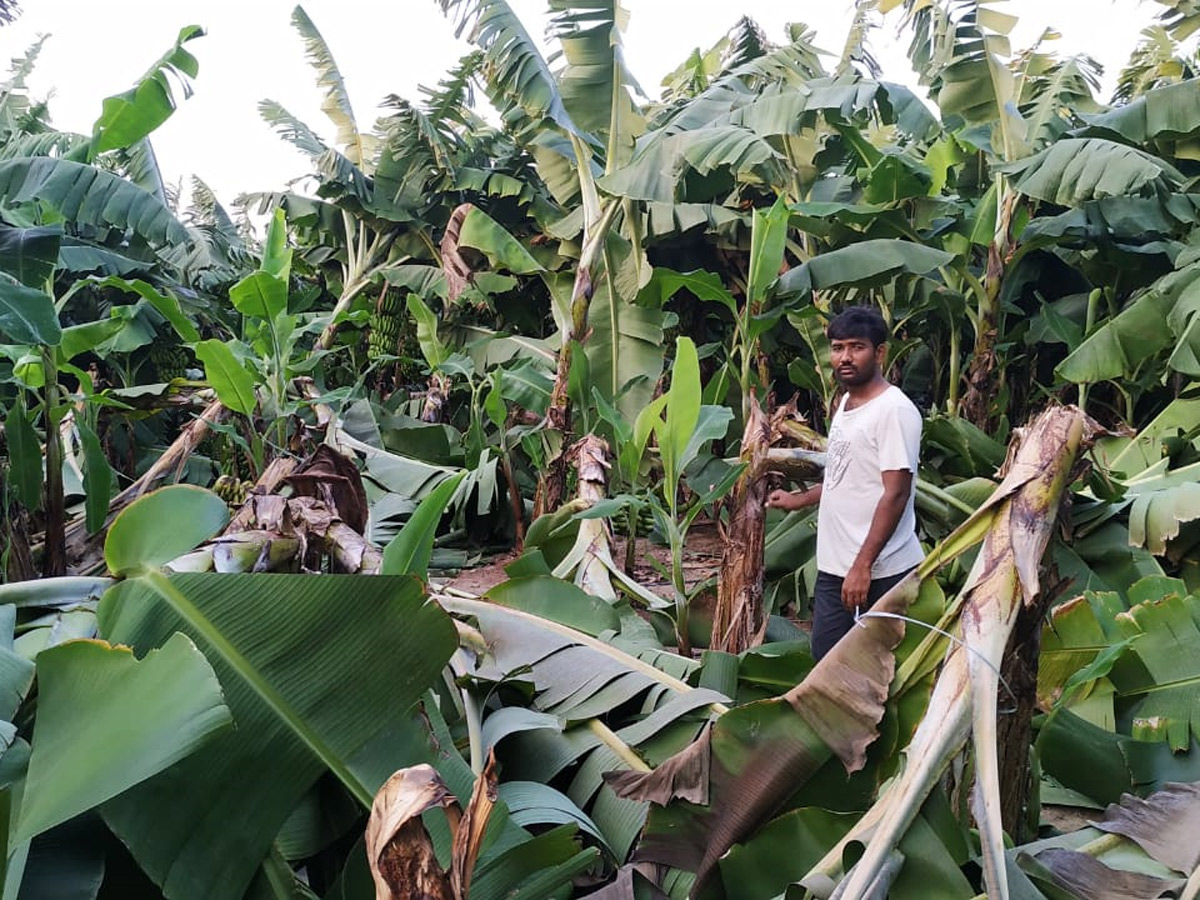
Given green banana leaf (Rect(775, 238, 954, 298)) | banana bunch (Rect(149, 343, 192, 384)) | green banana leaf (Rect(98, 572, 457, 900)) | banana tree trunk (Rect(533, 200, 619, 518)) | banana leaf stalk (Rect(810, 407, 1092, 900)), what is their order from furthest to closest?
banana bunch (Rect(149, 343, 192, 384)) < banana tree trunk (Rect(533, 200, 619, 518)) < green banana leaf (Rect(775, 238, 954, 298)) < green banana leaf (Rect(98, 572, 457, 900)) < banana leaf stalk (Rect(810, 407, 1092, 900))

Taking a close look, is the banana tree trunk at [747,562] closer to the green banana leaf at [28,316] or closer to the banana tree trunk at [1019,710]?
the banana tree trunk at [1019,710]

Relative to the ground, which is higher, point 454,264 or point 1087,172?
point 1087,172

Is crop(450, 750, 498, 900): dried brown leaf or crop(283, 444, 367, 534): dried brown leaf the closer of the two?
crop(450, 750, 498, 900): dried brown leaf

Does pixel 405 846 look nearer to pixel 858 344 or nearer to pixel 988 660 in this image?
pixel 988 660

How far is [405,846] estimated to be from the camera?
25.7 inches

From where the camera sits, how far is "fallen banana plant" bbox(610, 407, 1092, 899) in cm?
87

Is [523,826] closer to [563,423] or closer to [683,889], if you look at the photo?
[683,889]

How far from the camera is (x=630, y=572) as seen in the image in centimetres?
468

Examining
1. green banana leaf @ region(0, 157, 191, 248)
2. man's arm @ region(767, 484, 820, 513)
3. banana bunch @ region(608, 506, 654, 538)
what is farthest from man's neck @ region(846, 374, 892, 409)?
green banana leaf @ region(0, 157, 191, 248)

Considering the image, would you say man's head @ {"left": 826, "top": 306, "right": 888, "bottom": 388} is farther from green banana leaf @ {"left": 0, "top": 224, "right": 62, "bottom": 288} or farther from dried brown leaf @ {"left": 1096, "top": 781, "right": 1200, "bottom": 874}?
green banana leaf @ {"left": 0, "top": 224, "right": 62, "bottom": 288}

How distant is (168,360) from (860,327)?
7.96 metres

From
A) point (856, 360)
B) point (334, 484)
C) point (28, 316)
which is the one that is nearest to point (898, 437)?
point (856, 360)

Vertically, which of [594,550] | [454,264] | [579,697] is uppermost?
[579,697]

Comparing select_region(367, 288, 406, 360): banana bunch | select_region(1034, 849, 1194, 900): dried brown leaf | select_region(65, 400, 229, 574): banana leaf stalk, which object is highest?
select_region(1034, 849, 1194, 900): dried brown leaf
